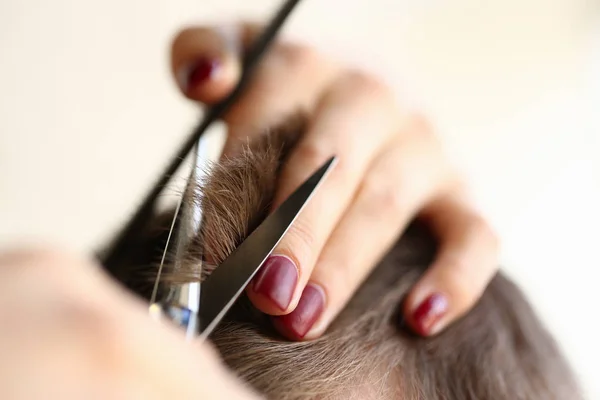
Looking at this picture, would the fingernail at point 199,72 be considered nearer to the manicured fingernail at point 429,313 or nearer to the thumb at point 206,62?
the thumb at point 206,62

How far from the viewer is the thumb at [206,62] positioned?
0.61 metres

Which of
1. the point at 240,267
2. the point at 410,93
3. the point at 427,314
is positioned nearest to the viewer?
the point at 240,267

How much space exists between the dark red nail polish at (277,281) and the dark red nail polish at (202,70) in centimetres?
25

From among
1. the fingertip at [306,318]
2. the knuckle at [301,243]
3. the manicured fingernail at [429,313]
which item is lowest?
the fingertip at [306,318]

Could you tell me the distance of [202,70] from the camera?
0.61m

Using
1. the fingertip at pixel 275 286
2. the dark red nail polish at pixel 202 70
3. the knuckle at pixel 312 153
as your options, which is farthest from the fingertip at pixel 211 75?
the fingertip at pixel 275 286

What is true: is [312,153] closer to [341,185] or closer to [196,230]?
[341,185]

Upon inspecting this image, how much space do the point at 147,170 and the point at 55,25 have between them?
32cm

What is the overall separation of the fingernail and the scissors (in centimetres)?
3

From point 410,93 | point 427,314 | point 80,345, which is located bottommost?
point 80,345

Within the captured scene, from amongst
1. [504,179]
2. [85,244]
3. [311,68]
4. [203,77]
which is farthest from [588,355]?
[85,244]

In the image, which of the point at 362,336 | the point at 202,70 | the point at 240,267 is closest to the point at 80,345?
the point at 240,267

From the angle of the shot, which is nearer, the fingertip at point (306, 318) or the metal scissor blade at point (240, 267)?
the metal scissor blade at point (240, 267)

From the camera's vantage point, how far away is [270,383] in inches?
18.0
